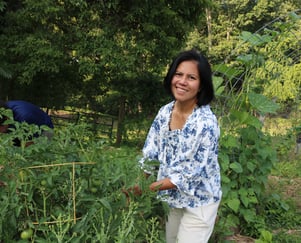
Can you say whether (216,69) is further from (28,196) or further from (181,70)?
(28,196)

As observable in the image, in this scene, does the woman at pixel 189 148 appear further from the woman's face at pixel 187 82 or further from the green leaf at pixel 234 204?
the green leaf at pixel 234 204

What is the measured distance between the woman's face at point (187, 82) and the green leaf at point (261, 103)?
180 cm

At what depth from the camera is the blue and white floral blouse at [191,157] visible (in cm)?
173

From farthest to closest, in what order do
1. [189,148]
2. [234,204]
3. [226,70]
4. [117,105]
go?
[117,105] < [226,70] < [234,204] < [189,148]

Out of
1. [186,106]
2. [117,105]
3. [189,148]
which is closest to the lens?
[189,148]

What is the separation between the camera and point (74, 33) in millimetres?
8664

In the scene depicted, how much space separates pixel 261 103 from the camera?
3498 millimetres

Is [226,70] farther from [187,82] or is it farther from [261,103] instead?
[187,82]

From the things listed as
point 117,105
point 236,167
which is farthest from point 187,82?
point 117,105

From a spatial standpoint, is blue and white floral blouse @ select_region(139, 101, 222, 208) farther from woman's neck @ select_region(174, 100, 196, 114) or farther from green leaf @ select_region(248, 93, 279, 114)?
green leaf @ select_region(248, 93, 279, 114)

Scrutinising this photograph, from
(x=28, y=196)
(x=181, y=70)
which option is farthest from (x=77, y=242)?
(x=181, y=70)

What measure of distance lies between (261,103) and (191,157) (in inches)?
77.0

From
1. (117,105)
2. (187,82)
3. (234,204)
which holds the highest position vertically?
(187,82)

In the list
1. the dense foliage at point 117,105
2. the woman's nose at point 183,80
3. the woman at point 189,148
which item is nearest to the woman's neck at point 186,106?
the woman at point 189,148
